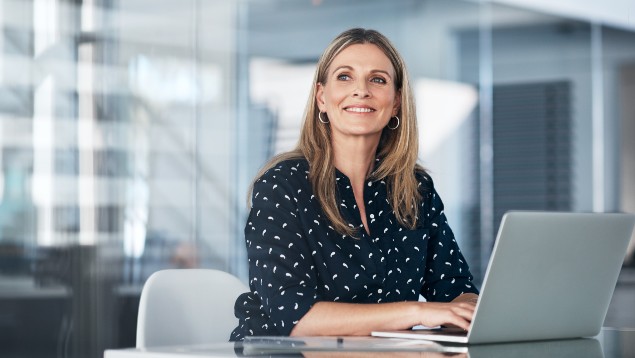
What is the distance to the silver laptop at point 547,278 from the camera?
1705 millimetres

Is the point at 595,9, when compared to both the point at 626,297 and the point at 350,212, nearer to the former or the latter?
the point at 626,297

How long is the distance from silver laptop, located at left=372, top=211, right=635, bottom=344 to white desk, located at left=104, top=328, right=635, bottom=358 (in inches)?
1.8

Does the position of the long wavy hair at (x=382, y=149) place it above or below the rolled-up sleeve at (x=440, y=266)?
above

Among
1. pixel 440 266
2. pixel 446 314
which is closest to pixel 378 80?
pixel 440 266

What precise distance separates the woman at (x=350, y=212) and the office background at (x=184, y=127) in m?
2.65

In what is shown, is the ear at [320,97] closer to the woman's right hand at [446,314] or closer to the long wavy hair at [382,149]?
the long wavy hair at [382,149]

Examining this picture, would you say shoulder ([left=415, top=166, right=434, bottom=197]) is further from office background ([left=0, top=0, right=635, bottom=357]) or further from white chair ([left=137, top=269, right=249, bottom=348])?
office background ([left=0, top=0, right=635, bottom=357])

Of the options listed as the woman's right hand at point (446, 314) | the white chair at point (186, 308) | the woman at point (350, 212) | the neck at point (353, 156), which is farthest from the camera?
the neck at point (353, 156)

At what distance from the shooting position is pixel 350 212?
2.38 meters

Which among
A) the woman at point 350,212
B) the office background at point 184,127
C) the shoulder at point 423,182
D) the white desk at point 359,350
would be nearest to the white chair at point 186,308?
the woman at point 350,212

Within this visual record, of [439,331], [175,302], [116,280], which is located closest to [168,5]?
[116,280]

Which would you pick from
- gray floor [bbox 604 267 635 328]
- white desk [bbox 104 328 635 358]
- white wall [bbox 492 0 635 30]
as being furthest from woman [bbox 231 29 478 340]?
gray floor [bbox 604 267 635 328]

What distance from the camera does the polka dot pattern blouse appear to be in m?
2.12

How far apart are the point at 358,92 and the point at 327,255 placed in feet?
1.33
